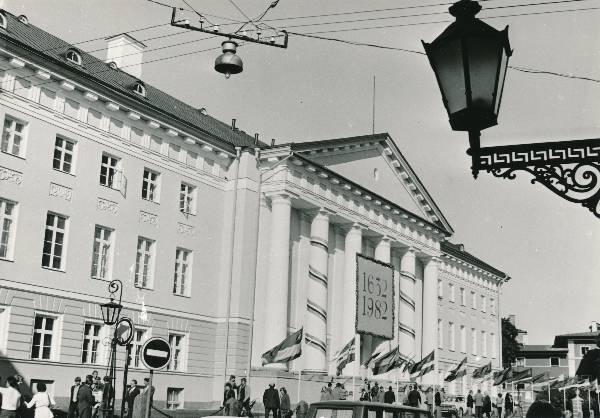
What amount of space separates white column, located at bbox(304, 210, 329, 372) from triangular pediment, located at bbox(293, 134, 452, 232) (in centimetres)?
331

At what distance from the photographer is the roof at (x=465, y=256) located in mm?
58525

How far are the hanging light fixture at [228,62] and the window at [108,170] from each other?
1523cm

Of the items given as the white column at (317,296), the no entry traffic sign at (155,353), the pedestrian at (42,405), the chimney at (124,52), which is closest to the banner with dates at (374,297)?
the white column at (317,296)

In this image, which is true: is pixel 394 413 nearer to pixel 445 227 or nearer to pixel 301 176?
pixel 301 176

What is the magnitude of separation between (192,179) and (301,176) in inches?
228

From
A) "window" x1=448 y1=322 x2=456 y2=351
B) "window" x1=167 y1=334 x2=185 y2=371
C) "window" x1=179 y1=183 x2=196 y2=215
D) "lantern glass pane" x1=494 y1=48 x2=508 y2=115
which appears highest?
"window" x1=179 y1=183 x2=196 y2=215

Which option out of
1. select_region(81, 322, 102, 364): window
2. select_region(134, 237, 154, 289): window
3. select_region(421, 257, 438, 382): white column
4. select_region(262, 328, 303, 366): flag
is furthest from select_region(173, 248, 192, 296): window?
select_region(421, 257, 438, 382): white column

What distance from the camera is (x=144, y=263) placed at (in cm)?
3219

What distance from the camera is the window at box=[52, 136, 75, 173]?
2847 centimetres

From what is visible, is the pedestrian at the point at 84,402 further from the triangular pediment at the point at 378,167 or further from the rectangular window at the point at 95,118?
the triangular pediment at the point at 378,167

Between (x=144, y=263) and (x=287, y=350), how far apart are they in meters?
7.05

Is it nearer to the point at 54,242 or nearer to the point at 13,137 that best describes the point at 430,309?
the point at 54,242

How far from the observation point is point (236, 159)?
37.2 metres

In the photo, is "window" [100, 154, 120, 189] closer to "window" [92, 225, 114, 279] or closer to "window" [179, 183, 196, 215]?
"window" [92, 225, 114, 279]
